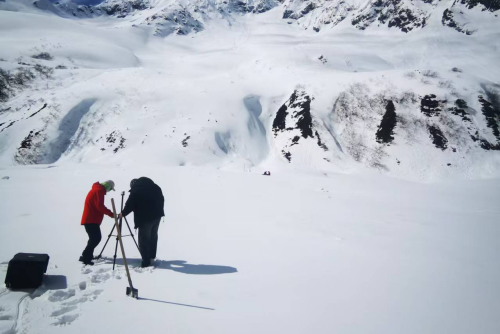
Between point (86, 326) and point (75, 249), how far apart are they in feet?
10.9

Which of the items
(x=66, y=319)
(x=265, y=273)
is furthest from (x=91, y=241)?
(x=265, y=273)

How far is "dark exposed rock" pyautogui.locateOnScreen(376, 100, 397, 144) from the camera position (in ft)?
95.0

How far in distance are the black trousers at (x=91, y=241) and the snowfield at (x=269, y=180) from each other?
31cm

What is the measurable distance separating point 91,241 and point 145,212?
1232mm

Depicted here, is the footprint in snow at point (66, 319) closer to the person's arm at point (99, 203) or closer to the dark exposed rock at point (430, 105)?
the person's arm at point (99, 203)

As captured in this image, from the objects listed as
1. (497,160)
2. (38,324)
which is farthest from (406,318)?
(497,160)

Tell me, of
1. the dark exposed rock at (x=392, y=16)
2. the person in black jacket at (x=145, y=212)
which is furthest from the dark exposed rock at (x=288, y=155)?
the dark exposed rock at (x=392, y=16)

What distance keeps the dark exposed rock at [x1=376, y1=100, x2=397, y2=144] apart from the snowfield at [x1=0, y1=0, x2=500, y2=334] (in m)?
0.18

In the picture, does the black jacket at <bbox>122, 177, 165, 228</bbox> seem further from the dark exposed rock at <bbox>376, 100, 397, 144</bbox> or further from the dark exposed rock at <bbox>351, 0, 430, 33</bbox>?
the dark exposed rock at <bbox>351, 0, 430, 33</bbox>

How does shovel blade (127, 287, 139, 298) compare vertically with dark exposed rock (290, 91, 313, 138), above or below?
below

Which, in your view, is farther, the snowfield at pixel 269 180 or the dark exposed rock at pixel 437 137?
the dark exposed rock at pixel 437 137

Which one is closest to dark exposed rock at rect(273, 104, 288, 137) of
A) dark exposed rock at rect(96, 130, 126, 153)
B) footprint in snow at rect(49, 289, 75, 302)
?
dark exposed rock at rect(96, 130, 126, 153)

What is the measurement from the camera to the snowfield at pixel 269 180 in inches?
156

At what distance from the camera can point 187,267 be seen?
Result: 5.27 metres
